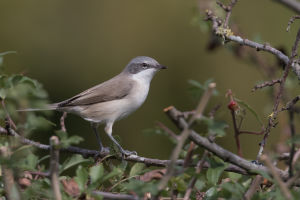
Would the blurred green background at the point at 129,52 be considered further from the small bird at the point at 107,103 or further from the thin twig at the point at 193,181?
the thin twig at the point at 193,181

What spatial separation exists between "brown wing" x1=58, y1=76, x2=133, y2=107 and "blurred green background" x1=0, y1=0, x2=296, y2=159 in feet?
3.95

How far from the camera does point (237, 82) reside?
566 cm

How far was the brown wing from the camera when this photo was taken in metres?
4.31

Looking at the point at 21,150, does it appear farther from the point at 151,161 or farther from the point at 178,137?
the point at 151,161

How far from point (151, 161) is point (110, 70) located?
3.86 meters

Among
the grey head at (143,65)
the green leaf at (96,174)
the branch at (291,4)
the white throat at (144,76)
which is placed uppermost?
the branch at (291,4)

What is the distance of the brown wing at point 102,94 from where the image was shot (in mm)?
4312

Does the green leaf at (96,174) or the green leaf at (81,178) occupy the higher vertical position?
the green leaf at (96,174)

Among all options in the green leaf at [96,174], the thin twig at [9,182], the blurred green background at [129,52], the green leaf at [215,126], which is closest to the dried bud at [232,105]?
the green leaf at [215,126]

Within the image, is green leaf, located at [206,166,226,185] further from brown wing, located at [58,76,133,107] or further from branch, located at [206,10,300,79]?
brown wing, located at [58,76,133,107]

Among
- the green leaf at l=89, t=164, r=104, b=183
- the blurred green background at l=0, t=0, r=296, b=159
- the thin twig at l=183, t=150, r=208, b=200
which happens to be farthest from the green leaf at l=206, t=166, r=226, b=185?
the blurred green background at l=0, t=0, r=296, b=159

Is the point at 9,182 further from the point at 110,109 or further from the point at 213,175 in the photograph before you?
the point at 110,109

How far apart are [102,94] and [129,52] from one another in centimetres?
152

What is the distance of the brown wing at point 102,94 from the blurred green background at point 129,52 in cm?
120
